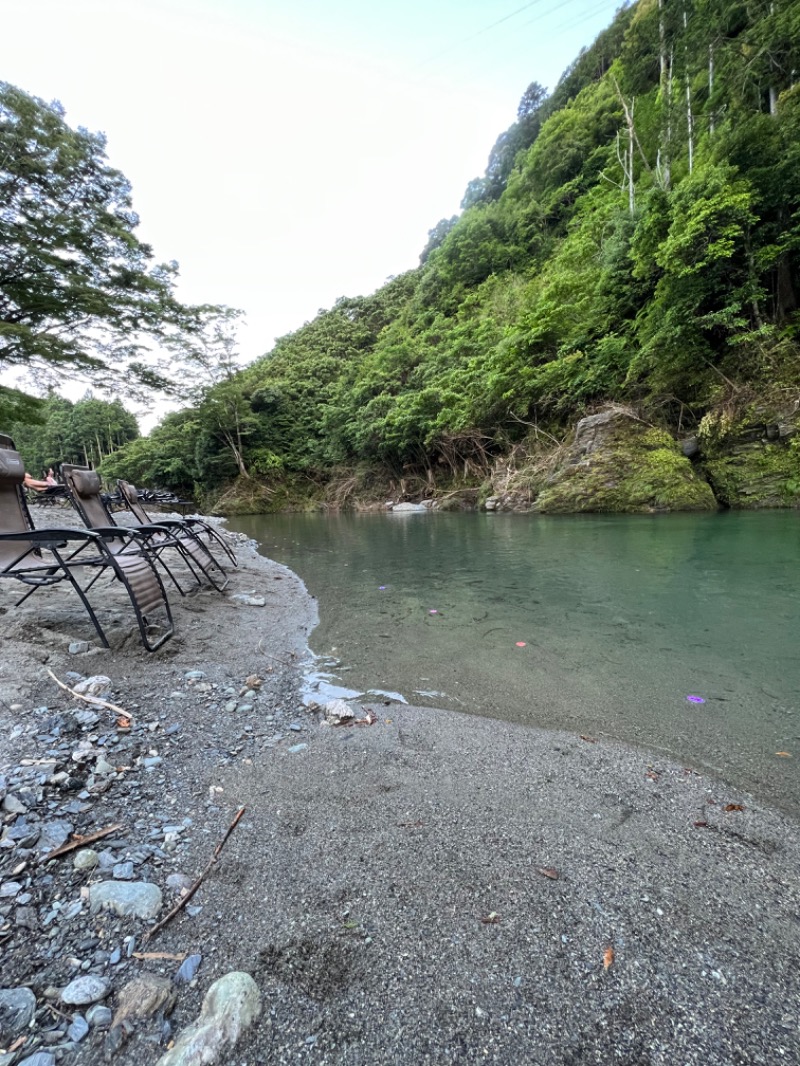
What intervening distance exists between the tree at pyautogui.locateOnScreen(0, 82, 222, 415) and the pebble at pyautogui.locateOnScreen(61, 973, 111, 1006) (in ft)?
41.4

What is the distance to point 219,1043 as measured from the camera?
89 cm

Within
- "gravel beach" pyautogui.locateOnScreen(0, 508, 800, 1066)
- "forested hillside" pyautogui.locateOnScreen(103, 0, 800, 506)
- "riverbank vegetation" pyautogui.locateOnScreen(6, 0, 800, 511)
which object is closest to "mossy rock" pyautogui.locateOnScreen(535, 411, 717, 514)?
"riverbank vegetation" pyautogui.locateOnScreen(6, 0, 800, 511)

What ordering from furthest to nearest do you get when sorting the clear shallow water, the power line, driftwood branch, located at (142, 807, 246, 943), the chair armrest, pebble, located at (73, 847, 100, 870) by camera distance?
the power line < the chair armrest < the clear shallow water < pebble, located at (73, 847, 100, 870) < driftwood branch, located at (142, 807, 246, 943)

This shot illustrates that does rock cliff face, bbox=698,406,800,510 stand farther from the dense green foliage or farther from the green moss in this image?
the dense green foliage

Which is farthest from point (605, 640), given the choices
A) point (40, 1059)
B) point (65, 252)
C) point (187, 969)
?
point (65, 252)

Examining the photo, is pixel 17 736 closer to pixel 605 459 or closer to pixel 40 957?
pixel 40 957

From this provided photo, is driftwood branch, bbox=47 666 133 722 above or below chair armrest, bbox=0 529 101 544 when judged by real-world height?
below

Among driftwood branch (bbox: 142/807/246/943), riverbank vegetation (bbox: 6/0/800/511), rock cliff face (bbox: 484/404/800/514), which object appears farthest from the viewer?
riverbank vegetation (bbox: 6/0/800/511)

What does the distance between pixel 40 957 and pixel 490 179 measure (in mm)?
50317

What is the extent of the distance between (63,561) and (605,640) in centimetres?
434

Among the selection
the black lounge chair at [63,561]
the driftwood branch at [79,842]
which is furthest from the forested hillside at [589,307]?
the driftwood branch at [79,842]

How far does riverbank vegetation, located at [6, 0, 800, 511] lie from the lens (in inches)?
469

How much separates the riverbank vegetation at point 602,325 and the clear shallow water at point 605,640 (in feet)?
25.6

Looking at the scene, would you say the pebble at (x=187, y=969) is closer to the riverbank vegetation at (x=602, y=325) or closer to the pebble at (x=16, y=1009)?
the pebble at (x=16, y=1009)
